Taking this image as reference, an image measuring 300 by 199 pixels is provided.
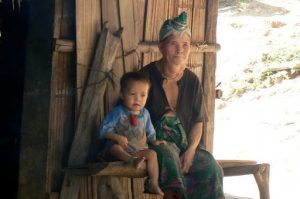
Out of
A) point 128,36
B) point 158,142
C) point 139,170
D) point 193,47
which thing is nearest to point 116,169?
point 139,170

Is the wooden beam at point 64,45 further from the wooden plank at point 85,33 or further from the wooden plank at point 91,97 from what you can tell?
the wooden plank at point 91,97

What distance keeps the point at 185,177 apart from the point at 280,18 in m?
12.9

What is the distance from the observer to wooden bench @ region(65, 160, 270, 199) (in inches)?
143

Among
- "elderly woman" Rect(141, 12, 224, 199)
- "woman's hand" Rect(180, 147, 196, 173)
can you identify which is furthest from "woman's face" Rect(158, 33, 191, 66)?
"woman's hand" Rect(180, 147, 196, 173)

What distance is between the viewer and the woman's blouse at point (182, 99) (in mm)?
4129

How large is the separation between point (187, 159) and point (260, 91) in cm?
864

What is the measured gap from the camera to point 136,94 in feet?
12.6

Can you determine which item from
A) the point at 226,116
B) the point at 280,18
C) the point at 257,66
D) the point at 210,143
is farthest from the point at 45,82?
the point at 280,18

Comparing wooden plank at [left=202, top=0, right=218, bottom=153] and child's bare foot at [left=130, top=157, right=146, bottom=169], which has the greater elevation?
wooden plank at [left=202, top=0, right=218, bottom=153]

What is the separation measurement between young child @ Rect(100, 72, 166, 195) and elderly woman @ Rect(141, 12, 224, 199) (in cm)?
21

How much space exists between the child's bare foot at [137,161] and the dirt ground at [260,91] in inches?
144

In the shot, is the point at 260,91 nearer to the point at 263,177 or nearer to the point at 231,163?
the point at 263,177

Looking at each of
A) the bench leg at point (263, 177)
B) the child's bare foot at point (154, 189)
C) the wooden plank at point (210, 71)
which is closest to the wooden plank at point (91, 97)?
the child's bare foot at point (154, 189)

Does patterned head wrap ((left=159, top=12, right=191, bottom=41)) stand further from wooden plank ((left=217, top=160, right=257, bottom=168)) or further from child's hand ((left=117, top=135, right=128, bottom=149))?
wooden plank ((left=217, top=160, right=257, bottom=168))
